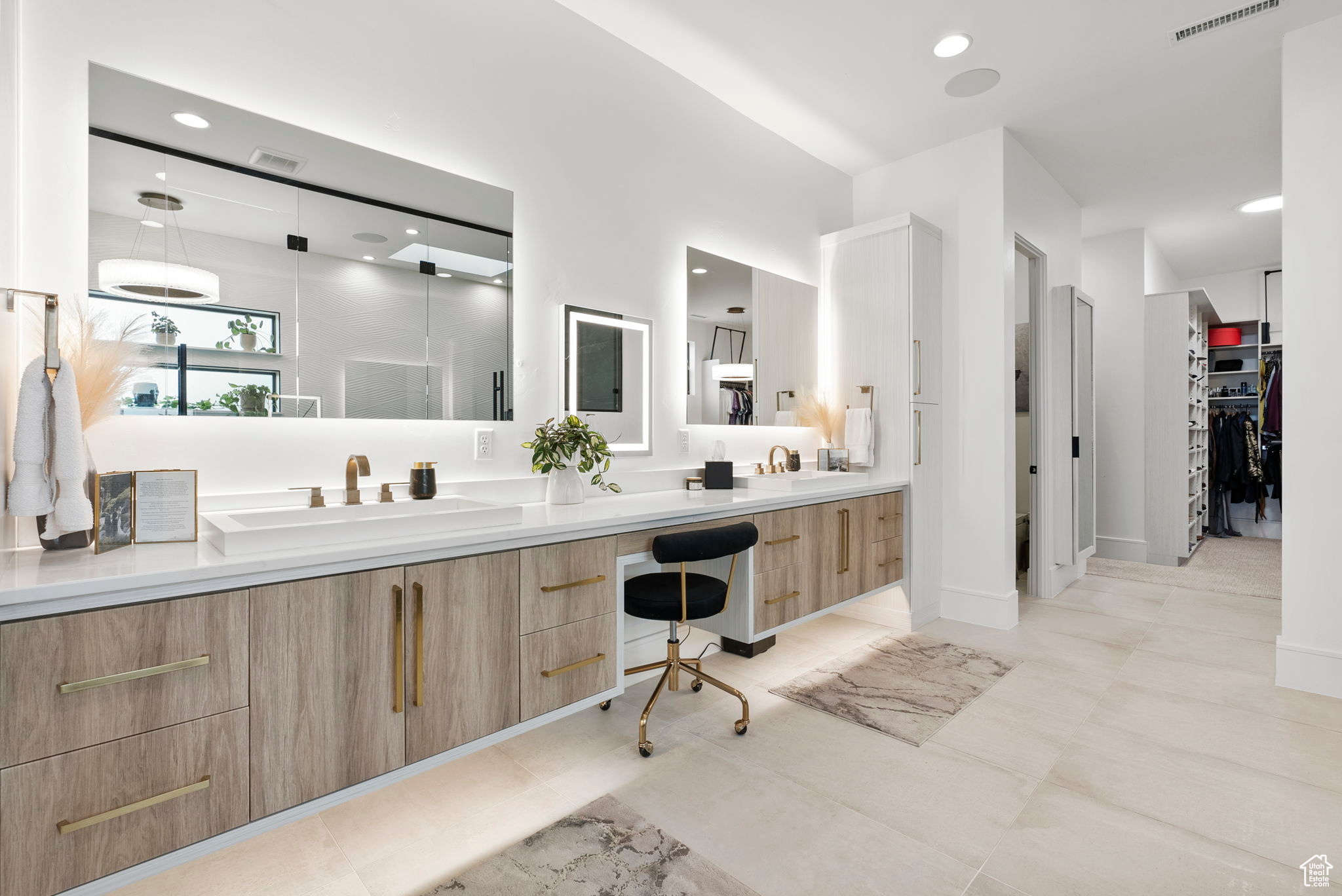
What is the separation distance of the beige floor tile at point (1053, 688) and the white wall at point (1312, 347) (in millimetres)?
835

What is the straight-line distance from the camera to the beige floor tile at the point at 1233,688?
249cm

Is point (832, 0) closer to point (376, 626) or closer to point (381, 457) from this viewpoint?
point (381, 457)

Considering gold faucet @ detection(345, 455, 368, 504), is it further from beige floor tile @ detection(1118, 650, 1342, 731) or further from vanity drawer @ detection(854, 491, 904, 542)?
beige floor tile @ detection(1118, 650, 1342, 731)

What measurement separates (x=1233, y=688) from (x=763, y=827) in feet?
7.76

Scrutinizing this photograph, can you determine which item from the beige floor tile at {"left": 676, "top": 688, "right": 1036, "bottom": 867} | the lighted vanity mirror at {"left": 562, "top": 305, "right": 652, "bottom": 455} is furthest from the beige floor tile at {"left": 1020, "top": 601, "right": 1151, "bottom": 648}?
the lighted vanity mirror at {"left": 562, "top": 305, "right": 652, "bottom": 455}

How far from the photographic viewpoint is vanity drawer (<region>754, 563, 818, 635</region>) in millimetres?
2504

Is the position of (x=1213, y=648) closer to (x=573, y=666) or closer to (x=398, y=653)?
(x=573, y=666)

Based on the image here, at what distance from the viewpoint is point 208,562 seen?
4.09 feet

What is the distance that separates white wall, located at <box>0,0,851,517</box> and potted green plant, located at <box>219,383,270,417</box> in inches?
1.3

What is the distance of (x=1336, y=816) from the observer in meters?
1.81

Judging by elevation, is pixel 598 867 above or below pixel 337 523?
below

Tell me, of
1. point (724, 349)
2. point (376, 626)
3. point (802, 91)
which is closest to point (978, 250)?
point (802, 91)

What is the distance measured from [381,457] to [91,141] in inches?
42.0

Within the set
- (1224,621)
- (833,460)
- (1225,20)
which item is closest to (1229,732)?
(1224,621)
